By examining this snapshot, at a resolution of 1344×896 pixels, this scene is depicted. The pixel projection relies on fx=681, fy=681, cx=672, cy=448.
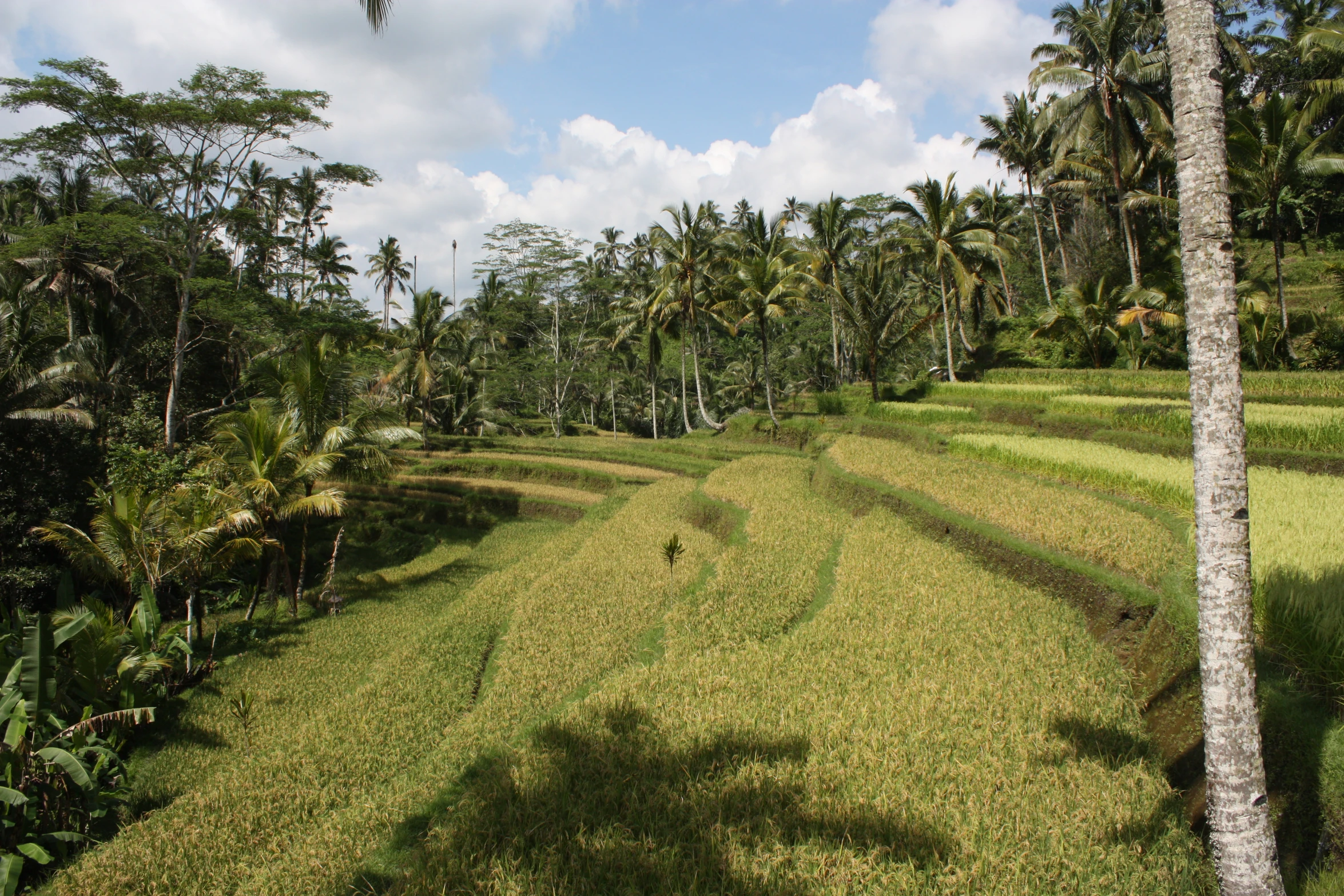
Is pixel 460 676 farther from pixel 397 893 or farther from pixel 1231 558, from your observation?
pixel 1231 558

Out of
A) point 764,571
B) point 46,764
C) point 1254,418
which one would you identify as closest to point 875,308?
point 1254,418

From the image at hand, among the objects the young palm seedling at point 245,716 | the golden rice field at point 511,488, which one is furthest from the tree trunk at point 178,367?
the young palm seedling at point 245,716

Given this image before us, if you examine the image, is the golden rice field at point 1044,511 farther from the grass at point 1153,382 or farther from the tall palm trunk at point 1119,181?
the tall palm trunk at point 1119,181

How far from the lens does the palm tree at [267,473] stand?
1223 centimetres

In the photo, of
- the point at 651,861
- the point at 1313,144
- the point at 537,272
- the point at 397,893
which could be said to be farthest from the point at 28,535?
the point at 1313,144

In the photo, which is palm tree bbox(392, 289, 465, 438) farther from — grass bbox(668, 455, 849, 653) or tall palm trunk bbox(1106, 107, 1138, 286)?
tall palm trunk bbox(1106, 107, 1138, 286)

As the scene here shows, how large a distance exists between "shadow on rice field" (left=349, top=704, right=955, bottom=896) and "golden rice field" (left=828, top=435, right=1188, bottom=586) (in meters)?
3.68

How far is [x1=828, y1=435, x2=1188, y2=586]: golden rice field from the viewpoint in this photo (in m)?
6.20

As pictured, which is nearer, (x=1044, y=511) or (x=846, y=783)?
(x=846, y=783)

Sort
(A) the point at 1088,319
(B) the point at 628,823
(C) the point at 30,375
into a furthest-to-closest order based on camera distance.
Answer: (A) the point at 1088,319 < (C) the point at 30,375 < (B) the point at 628,823

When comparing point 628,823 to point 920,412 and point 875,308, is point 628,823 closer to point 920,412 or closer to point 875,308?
point 920,412

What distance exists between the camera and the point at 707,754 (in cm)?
473

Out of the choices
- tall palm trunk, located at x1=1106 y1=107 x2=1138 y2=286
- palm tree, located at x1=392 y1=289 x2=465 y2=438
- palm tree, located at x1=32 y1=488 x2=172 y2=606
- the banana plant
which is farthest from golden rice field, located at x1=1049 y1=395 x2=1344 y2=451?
palm tree, located at x1=392 y1=289 x2=465 y2=438

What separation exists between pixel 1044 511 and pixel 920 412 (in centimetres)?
1068
